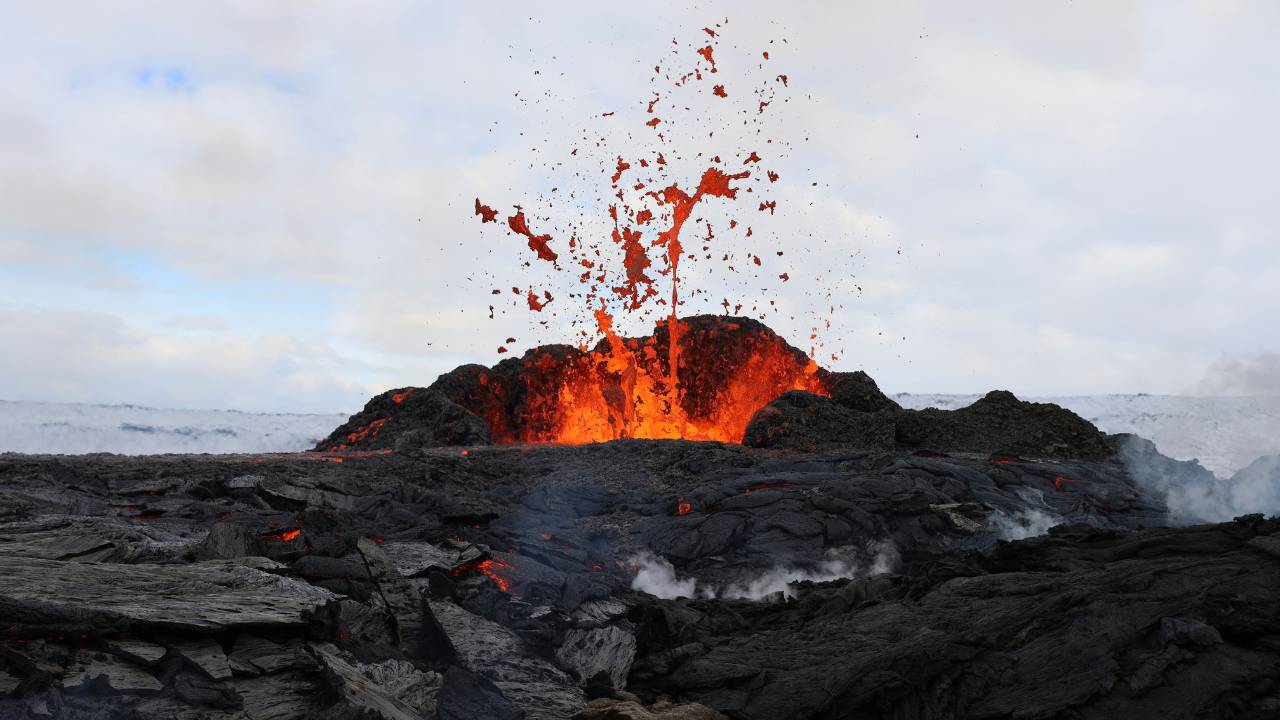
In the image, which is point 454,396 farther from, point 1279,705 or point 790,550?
point 1279,705

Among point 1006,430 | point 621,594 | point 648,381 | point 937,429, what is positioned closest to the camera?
point 621,594

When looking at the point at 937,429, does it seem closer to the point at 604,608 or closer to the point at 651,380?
the point at 651,380

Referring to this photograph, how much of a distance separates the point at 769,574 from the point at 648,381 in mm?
21308

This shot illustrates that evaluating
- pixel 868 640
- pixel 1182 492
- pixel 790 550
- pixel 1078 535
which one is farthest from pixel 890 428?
pixel 868 640

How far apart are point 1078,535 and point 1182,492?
11.1 meters

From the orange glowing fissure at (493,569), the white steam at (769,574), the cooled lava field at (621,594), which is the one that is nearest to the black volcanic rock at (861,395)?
the cooled lava field at (621,594)

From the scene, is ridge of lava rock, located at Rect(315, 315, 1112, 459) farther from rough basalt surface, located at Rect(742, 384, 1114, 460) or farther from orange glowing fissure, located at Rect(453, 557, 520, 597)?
orange glowing fissure, located at Rect(453, 557, 520, 597)

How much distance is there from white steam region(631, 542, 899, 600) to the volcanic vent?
60.4 ft

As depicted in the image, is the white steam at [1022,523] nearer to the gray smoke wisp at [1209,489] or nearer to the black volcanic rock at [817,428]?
the gray smoke wisp at [1209,489]

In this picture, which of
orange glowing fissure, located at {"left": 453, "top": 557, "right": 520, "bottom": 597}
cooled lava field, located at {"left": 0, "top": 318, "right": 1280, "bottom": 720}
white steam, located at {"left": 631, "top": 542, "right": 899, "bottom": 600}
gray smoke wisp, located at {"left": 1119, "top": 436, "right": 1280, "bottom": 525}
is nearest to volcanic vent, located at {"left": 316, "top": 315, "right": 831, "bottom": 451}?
gray smoke wisp, located at {"left": 1119, "top": 436, "right": 1280, "bottom": 525}

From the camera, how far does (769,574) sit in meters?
13.9

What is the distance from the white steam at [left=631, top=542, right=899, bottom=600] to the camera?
13.4 metres

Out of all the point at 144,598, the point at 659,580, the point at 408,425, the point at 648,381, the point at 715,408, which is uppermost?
the point at 648,381

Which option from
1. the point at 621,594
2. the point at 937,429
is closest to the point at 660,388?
the point at 937,429
